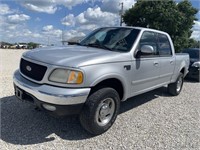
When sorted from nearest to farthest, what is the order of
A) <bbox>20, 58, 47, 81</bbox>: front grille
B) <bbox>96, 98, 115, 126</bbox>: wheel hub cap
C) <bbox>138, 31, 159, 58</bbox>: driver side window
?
<bbox>20, 58, 47, 81</bbox>: front grille
<bbox>96, 98, 115, 126</bbox>: wheel hub cap
<bbox>138, 31, 159, 58</bbox>: driver side window

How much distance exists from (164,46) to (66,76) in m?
3.36

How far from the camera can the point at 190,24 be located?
21.1 meters

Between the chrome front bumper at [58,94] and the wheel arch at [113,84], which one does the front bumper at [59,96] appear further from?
the wheel arch at [113,84]

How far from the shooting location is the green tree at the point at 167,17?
1898cm

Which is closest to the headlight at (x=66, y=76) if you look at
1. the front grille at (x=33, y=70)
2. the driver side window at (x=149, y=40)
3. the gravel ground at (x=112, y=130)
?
the front grille at (x=33, y=70)

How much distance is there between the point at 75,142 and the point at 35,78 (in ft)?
3.95

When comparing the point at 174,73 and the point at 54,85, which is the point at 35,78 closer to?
the point at 54,85

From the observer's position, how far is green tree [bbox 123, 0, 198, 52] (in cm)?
1898

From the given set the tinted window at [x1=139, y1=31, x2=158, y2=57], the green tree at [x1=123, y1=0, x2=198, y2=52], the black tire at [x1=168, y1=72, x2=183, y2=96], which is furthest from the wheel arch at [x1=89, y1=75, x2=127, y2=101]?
the green tree at [x1=123, y1=0, x2=198, y2=52]

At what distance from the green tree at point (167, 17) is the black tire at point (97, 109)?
16.5m

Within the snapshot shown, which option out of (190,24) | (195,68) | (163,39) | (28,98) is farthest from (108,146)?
(190,24)

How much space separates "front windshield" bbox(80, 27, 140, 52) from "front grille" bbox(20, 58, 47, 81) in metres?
1.41

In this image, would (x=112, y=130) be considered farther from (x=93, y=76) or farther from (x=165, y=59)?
(x=165, y=59)

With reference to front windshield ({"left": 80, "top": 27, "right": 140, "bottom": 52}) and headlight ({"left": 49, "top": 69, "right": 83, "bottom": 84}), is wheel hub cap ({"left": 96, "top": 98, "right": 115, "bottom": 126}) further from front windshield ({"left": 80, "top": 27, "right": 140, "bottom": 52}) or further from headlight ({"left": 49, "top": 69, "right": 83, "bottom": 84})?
front windshield ({"left": 80, "top": 27, "right": 140, "bottom": 52})
